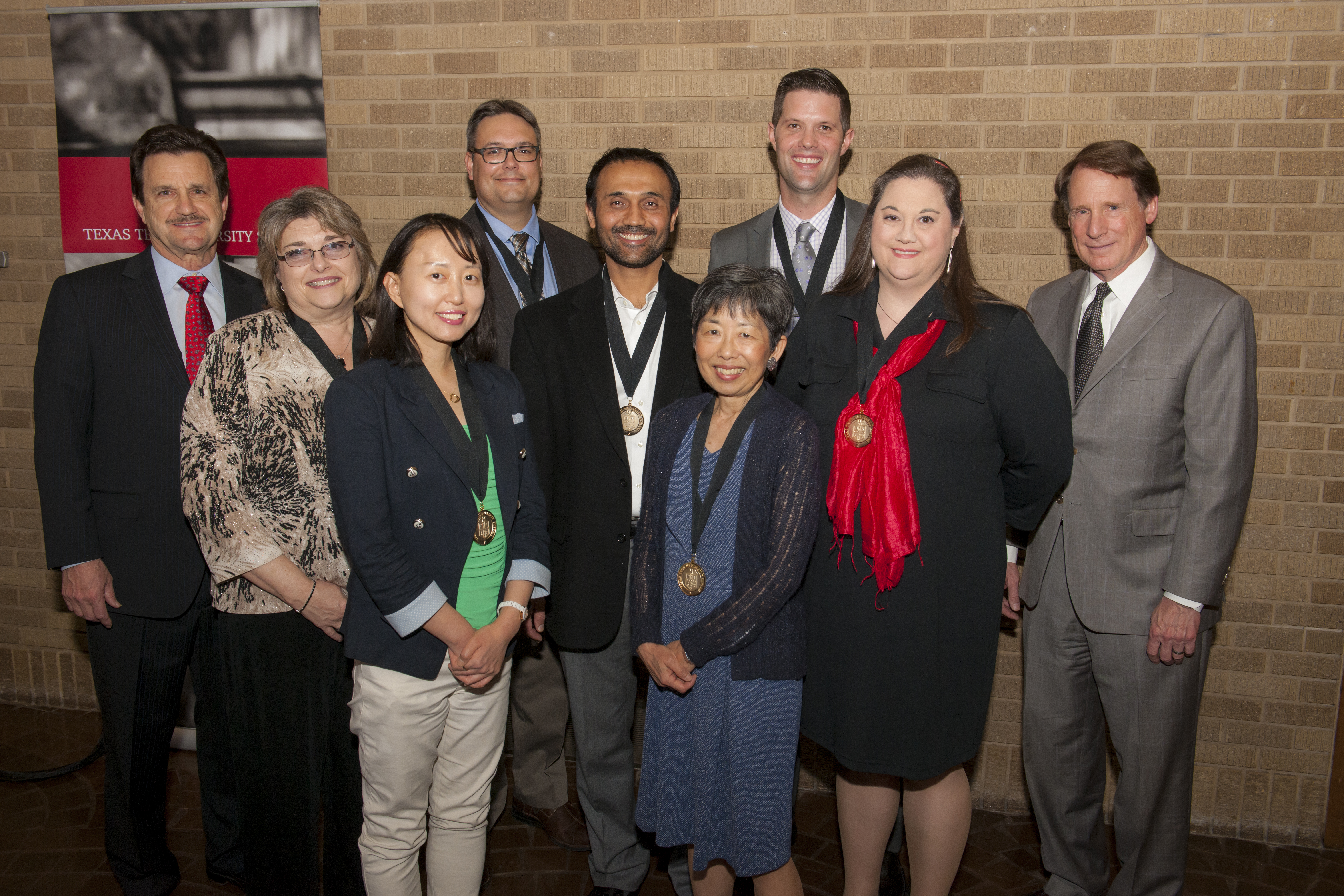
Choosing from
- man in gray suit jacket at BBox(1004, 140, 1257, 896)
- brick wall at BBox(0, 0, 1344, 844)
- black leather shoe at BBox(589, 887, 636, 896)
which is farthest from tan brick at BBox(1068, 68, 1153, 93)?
black leather shoe at BBox(589, 887, 636, 896)

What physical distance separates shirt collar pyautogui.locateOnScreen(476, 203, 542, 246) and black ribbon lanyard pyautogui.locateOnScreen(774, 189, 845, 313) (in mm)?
1001

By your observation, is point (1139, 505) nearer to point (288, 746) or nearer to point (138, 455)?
point (288, 746)

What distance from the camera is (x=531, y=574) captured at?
2.79 m

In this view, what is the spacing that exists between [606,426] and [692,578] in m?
0.66

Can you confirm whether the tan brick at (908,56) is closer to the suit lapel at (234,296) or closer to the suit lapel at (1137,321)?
the suit lapel at (1137,321)

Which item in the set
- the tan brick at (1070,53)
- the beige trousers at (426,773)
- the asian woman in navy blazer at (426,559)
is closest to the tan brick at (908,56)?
the tan brick at (1070,53)

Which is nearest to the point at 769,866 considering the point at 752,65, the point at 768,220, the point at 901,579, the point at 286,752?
the point at 901,579

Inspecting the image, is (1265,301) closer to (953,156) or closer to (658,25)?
(953,156)

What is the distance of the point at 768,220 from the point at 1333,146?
2.22 metres

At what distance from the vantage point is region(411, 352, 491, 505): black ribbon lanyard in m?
2.60

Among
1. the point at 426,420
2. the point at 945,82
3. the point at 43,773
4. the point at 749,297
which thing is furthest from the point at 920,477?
the point at 43,773

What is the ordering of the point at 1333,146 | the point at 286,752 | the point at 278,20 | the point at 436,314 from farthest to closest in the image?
the point at 278,20 < the point at 1333,146 < the point at 286,752 < the point at 436,314

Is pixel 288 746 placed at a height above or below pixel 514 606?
below

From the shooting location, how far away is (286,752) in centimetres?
284
